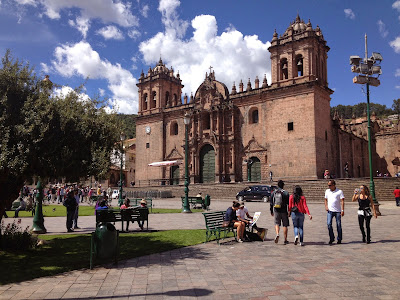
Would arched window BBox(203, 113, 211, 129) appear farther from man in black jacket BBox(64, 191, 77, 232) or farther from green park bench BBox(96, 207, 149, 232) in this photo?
green park bench BBox(96, 207, 149, 232)

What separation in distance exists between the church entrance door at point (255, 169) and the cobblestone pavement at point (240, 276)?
26.1 metres

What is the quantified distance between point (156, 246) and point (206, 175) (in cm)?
2984

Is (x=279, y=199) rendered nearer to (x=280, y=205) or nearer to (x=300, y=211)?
→ (x=280, y=205)

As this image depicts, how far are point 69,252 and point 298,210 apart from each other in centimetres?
563

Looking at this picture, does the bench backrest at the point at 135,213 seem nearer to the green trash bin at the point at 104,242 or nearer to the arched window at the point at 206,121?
the green trash bin at the point at 104,242

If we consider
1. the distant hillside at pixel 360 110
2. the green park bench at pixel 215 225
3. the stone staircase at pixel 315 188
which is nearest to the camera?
the green park bench at pixel 215 225

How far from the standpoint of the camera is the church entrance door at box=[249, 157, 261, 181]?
1355 inches

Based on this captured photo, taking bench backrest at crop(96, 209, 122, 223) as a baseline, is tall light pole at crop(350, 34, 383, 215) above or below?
above

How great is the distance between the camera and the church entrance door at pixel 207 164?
37.9 m

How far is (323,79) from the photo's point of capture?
34344 millimetres

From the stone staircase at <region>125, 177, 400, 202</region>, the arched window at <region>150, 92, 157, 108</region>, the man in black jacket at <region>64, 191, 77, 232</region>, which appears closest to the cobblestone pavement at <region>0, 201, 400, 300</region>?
the man in black jacket at <region>64, 191, 77, 232</region>

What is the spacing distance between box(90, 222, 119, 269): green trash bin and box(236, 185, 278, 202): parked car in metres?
20.1

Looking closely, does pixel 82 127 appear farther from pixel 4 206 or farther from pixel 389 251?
pixel 389 251

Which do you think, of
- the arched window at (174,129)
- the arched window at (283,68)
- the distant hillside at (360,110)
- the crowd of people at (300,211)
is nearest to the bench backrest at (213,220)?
the crowd of people at (300,211)
